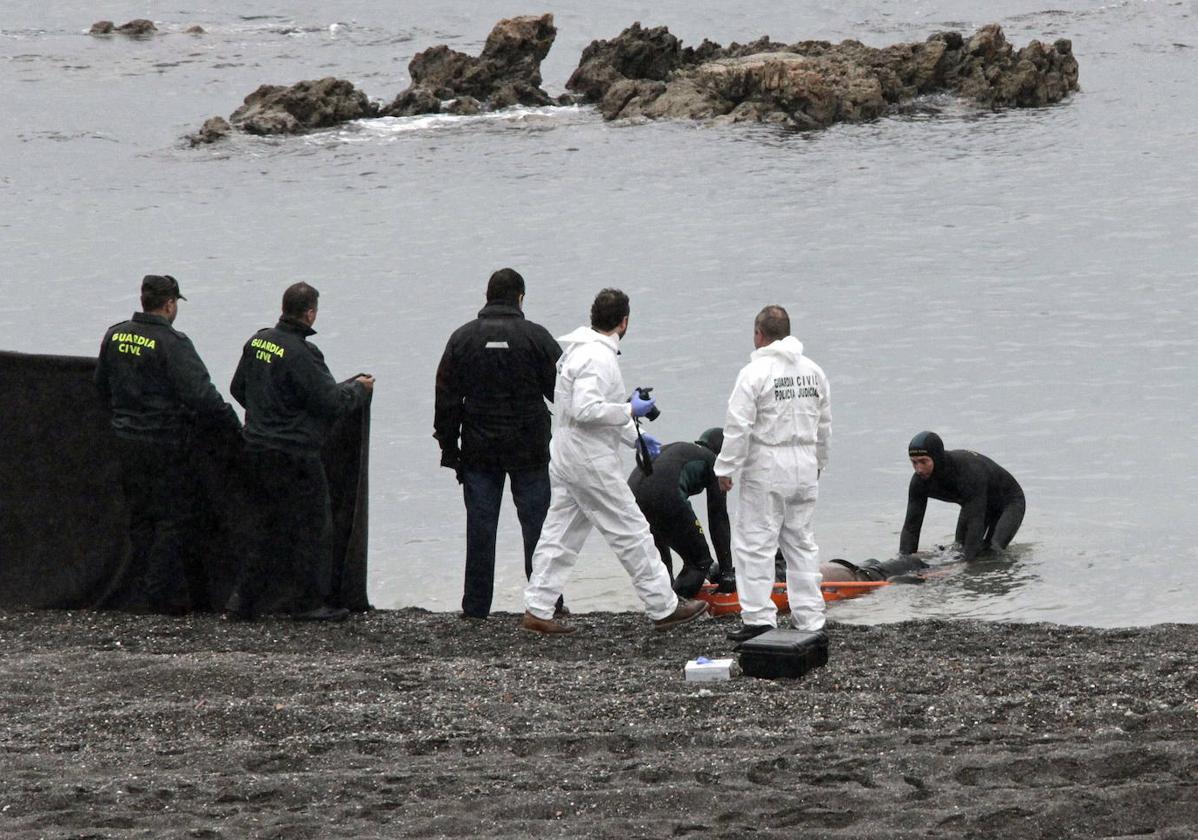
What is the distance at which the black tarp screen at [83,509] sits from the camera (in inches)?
371

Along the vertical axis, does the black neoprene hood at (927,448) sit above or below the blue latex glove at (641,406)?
below

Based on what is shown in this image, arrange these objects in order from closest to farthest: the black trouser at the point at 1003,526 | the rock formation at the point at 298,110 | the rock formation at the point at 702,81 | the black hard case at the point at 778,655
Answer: the black hard case at the point at 778,655
the black trouser at the point at 1003,526
the rock formation at the point at 702,81
the rock formation at the point at 298,110

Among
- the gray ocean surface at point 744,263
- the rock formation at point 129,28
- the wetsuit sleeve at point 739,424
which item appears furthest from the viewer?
the rock formation at point 129,28

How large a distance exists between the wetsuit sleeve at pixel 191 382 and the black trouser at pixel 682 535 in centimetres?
285

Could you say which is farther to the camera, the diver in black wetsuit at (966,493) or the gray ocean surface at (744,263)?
the gray ocean surface at (744,263)

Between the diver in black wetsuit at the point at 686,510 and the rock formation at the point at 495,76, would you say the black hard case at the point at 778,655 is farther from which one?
the rock formation at the point at 495,76

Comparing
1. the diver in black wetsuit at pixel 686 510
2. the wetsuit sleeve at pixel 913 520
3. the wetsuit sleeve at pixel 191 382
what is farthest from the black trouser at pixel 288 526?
the wetsuit sleeve at pixel 913 520

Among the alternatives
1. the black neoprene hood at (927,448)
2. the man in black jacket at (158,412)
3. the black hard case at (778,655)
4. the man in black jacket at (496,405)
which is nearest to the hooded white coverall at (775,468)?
the black hard case at (778,655)

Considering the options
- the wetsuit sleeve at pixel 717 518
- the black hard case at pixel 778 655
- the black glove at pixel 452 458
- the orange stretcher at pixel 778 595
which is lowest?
the orange stretcher at pixel 778 595

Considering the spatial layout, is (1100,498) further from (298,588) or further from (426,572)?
(298,588)

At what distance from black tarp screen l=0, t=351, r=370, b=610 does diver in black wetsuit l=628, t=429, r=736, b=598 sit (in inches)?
76.1

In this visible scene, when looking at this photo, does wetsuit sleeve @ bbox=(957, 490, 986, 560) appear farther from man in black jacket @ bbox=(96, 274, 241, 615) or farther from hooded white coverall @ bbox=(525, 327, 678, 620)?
man in black jacket @ bbox=(96, 274, 241, 615)

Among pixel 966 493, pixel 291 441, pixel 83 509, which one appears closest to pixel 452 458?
pixel 291 441

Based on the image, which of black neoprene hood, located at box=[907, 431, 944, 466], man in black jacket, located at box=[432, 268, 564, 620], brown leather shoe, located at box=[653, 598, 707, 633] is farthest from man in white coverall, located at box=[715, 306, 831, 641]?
black neoprene hood, located at box=[907, 431, 944, 466]
